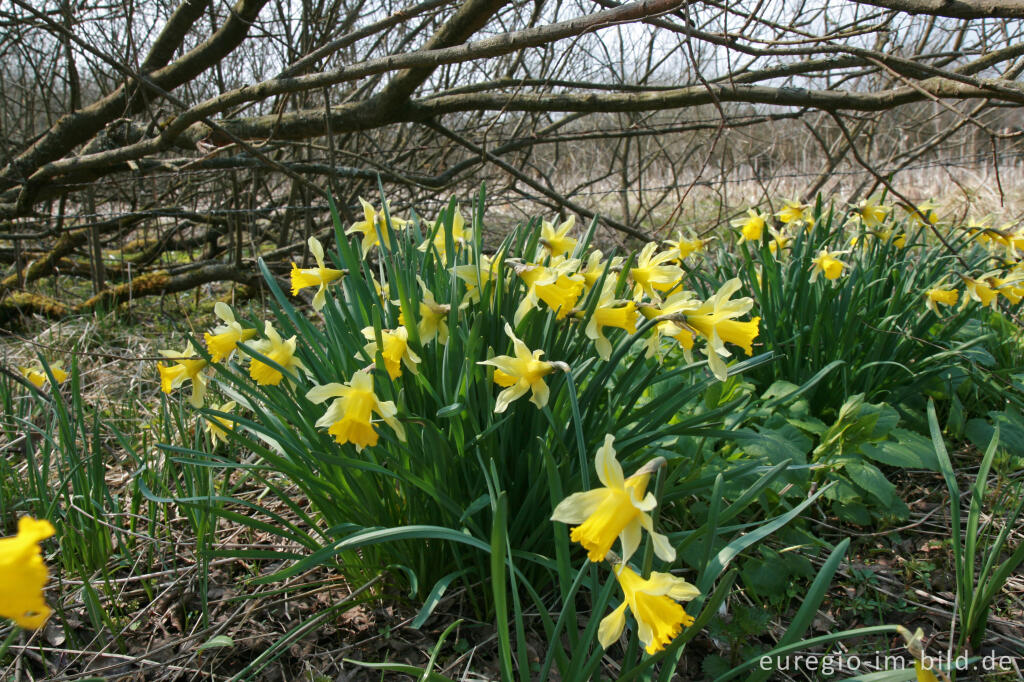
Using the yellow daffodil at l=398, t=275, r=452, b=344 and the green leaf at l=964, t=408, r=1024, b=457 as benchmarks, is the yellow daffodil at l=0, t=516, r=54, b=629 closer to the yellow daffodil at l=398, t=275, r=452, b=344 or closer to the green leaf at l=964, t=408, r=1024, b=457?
the yellow daffodil at l=398, t=275, r=452, b=344

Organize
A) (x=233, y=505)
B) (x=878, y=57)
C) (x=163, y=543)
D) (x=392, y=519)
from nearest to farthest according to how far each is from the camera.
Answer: (x=392, y=519) → (x=163, y=543) → (x=233, y=505) → (x=878, y=57)

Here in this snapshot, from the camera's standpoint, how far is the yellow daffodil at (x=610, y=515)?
0.95m

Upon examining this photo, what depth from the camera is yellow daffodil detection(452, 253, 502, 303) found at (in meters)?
1.54

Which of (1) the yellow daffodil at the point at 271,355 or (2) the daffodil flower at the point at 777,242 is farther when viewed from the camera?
(2) the daffodil flower at the point at 777,242

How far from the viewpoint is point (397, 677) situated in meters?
1.40

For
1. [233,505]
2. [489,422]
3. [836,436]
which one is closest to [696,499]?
[836,436]

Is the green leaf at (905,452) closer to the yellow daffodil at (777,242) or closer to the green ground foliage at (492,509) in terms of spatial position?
the green ground foliage at (492,509)

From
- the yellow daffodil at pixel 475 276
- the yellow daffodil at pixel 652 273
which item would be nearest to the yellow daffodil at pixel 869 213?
the yellow daffodil at pixel 652 273

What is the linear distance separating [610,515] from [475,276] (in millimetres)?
765

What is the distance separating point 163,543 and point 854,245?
2.73 metres

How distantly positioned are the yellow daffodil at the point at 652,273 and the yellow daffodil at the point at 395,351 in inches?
24.1

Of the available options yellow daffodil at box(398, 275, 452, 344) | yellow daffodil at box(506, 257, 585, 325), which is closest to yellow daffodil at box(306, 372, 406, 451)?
yellow daffodil at box(398, 275, 452, 344)

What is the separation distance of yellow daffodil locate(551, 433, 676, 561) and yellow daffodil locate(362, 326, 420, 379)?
554 millimetres

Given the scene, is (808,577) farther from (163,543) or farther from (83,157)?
(83,157)
